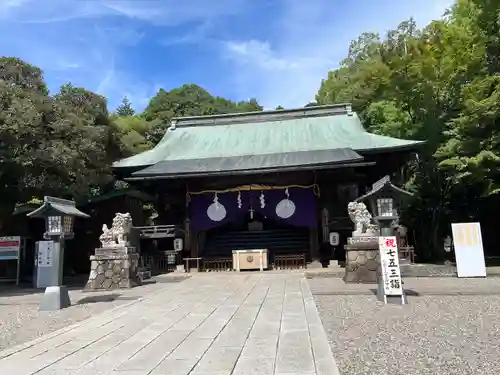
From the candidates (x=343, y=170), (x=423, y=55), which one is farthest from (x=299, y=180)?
(x=423, y=55)

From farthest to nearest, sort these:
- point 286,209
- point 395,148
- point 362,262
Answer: point 286,209
point 395,148
point 362,262

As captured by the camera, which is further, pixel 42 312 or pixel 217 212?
pixel 217 212

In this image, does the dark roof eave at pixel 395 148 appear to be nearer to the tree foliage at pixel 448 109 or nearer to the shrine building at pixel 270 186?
the shrine building at pixel 270 186

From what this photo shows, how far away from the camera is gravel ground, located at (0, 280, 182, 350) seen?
603 centimetres

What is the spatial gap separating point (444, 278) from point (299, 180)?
632 centimetres

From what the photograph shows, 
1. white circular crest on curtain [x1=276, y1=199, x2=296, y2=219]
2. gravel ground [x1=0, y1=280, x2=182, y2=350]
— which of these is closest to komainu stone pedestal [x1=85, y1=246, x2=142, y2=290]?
gravel ground [x1=0, y1=280, x2=182, y2=350]

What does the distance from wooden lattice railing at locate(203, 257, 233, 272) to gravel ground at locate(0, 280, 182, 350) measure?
4.17 metres

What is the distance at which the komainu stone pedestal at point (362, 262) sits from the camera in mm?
10258

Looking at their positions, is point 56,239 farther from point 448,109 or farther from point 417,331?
point 448,109

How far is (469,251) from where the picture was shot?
11016mm

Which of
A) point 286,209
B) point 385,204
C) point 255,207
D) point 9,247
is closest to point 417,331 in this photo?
point 385,204

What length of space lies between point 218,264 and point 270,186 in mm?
3638

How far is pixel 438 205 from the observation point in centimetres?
1783

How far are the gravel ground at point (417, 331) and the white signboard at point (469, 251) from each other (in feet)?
6.94
